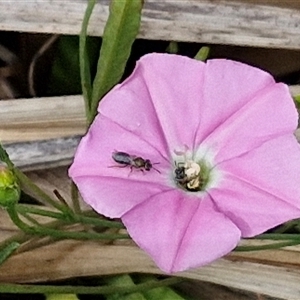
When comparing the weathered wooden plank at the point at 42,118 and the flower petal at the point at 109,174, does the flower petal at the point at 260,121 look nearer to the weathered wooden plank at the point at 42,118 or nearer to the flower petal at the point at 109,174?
the flower petal at the point at 109,174

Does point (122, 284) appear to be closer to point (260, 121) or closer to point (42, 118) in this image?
point (42, 118)

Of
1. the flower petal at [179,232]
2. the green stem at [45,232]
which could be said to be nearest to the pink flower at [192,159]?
the flower petal at [179,232]

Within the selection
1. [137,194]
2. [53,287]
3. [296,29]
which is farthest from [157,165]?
[296,29]

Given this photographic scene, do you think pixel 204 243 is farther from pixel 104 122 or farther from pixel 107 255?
pixel 107 255

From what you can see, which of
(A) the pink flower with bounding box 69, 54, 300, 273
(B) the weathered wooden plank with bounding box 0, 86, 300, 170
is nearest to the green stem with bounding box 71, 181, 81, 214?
(B) the weathered wooden plank with bounding box 0, 86, 300, 170

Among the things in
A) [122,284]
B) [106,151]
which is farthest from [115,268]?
[106,151]

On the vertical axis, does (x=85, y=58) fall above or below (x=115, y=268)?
above
